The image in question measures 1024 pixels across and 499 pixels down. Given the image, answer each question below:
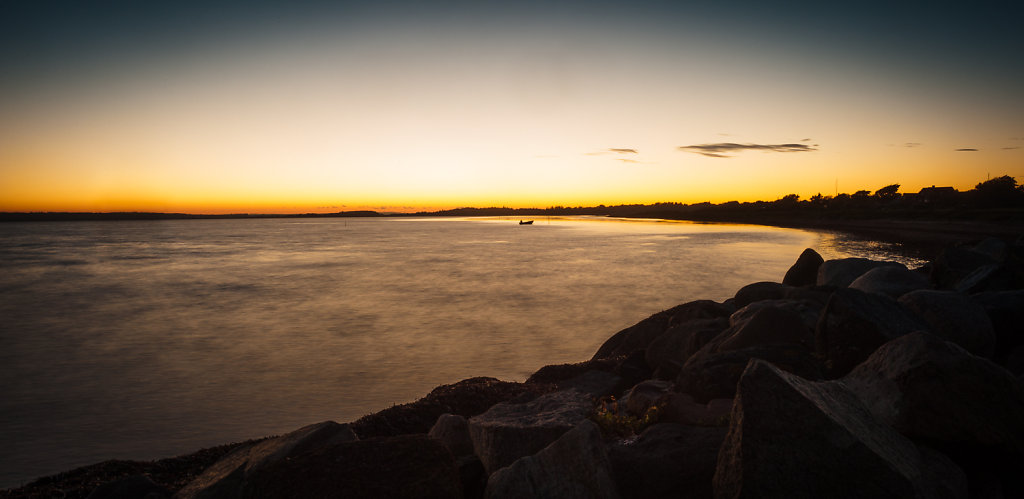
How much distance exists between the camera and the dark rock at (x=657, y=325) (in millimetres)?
10898

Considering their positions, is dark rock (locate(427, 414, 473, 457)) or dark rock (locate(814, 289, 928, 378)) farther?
dark rock (locate(814, 289, 928, 378))

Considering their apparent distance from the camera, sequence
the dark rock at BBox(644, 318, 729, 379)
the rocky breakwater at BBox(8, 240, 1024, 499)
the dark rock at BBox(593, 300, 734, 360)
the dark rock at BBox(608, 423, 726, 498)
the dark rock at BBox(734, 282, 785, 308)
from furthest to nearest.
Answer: the dark rock at BBox(734, 282, 785, 308)
the dark rock at BBox(593, 300, 734, 360)
the dark rock at BBox(644, 318, 729, 379)
the dark rock at BBox(608, 423, 726, 498)
the rocky breakwater at BBox(8, 240, 1024, 499)

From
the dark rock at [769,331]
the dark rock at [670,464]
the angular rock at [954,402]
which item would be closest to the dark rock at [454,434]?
the dark rock at [670,464]

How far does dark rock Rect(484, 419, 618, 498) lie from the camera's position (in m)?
4.23

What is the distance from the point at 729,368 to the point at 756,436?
2.61 meters

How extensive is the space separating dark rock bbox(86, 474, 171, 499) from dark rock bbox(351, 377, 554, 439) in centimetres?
287

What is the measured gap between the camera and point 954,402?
172 inches

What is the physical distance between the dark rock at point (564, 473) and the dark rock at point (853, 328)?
3.51 meters

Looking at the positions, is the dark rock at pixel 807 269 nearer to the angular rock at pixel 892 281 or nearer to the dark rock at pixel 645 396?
Answer: the angular rock at pixel 892 281

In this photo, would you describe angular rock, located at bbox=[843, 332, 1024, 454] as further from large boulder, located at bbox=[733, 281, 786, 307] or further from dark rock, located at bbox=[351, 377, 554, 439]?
large boulder, located at bbox=[733, 281, 786, 307]

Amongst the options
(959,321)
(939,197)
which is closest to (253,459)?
(959,321)

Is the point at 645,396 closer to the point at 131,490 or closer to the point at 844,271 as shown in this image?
the point at 131,490

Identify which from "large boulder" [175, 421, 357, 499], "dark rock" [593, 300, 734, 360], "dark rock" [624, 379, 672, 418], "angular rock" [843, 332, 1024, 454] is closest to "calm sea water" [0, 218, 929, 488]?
"dark rock" [593, 300, 734, 360]

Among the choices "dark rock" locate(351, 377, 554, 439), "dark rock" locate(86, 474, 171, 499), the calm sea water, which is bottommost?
the calm sea water
